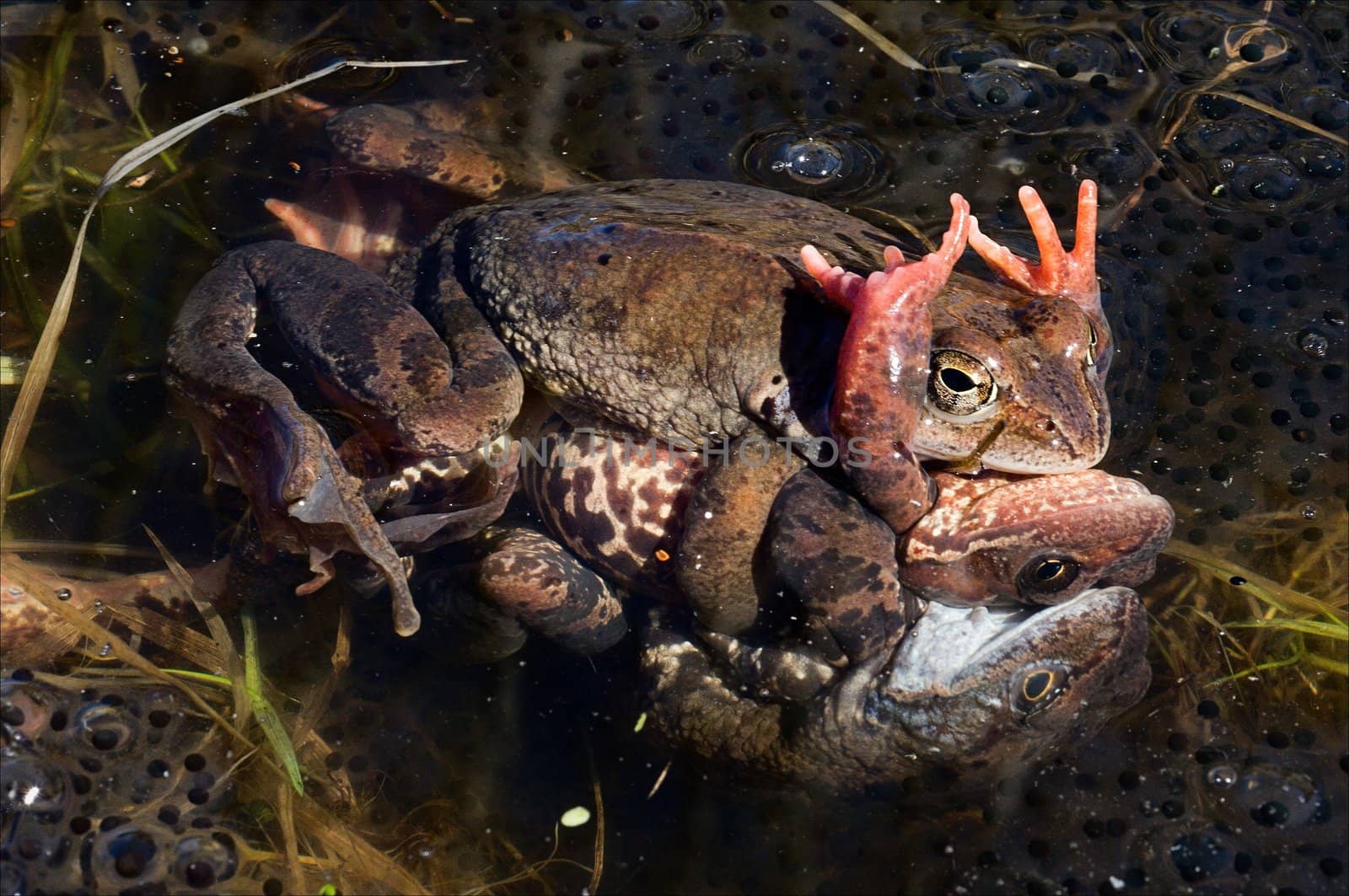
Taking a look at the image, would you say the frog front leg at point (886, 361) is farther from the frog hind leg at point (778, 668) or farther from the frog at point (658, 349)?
the frog hind leg at point (778, 668)

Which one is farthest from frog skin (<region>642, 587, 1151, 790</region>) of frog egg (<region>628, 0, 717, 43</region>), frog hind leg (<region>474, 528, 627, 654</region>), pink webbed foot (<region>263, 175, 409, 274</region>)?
frog egg (<region>628, 0, 717, 43</region>)

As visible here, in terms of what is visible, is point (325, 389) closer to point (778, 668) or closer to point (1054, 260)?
point (778, 668)

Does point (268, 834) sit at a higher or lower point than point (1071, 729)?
lower

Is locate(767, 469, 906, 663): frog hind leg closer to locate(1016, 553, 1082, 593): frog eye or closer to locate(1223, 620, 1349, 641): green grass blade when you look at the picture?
locate(1016, 553, 1082, 593): frog eye

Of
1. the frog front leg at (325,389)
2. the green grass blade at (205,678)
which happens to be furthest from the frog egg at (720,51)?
the green grass blade at (205,678)

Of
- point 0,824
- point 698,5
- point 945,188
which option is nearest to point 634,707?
point 0,824

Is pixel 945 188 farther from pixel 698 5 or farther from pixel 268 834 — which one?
pixel 268 834
